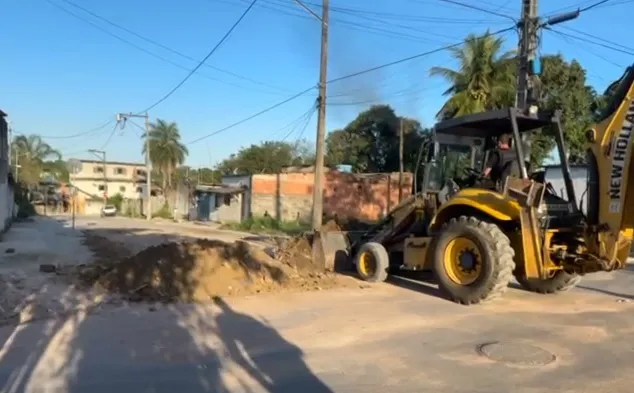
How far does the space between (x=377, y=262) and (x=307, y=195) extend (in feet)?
101

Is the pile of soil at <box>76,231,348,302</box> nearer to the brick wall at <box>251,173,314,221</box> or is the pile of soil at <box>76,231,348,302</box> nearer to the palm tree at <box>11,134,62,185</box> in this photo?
the brick wall at <box>251,173,314,221</box>

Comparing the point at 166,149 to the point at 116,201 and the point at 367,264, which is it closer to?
the point at 116,201

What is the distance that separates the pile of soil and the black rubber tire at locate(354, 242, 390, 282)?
2.36 ft

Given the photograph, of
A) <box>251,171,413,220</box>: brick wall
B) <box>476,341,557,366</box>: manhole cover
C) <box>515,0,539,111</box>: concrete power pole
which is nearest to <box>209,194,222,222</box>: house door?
<box>251,171,413,220</box>: brick wall

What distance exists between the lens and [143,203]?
72188 mm

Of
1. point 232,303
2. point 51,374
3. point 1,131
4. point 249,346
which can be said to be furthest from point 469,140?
→ point 1,131

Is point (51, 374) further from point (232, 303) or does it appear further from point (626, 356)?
point (626, 356)

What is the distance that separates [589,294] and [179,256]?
8.06 metres

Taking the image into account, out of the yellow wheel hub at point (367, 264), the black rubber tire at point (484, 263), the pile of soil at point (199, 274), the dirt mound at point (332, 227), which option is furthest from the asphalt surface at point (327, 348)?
the dirt mound at point (332, 227)

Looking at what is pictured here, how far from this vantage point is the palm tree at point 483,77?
31.0 meters

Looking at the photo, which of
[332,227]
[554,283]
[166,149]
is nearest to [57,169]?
[166,149]

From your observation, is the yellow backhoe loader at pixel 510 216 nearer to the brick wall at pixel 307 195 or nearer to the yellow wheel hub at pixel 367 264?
the yellow wheel hub at pixel 367 264

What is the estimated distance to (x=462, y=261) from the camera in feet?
33.5

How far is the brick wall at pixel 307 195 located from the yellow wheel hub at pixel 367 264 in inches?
1141
